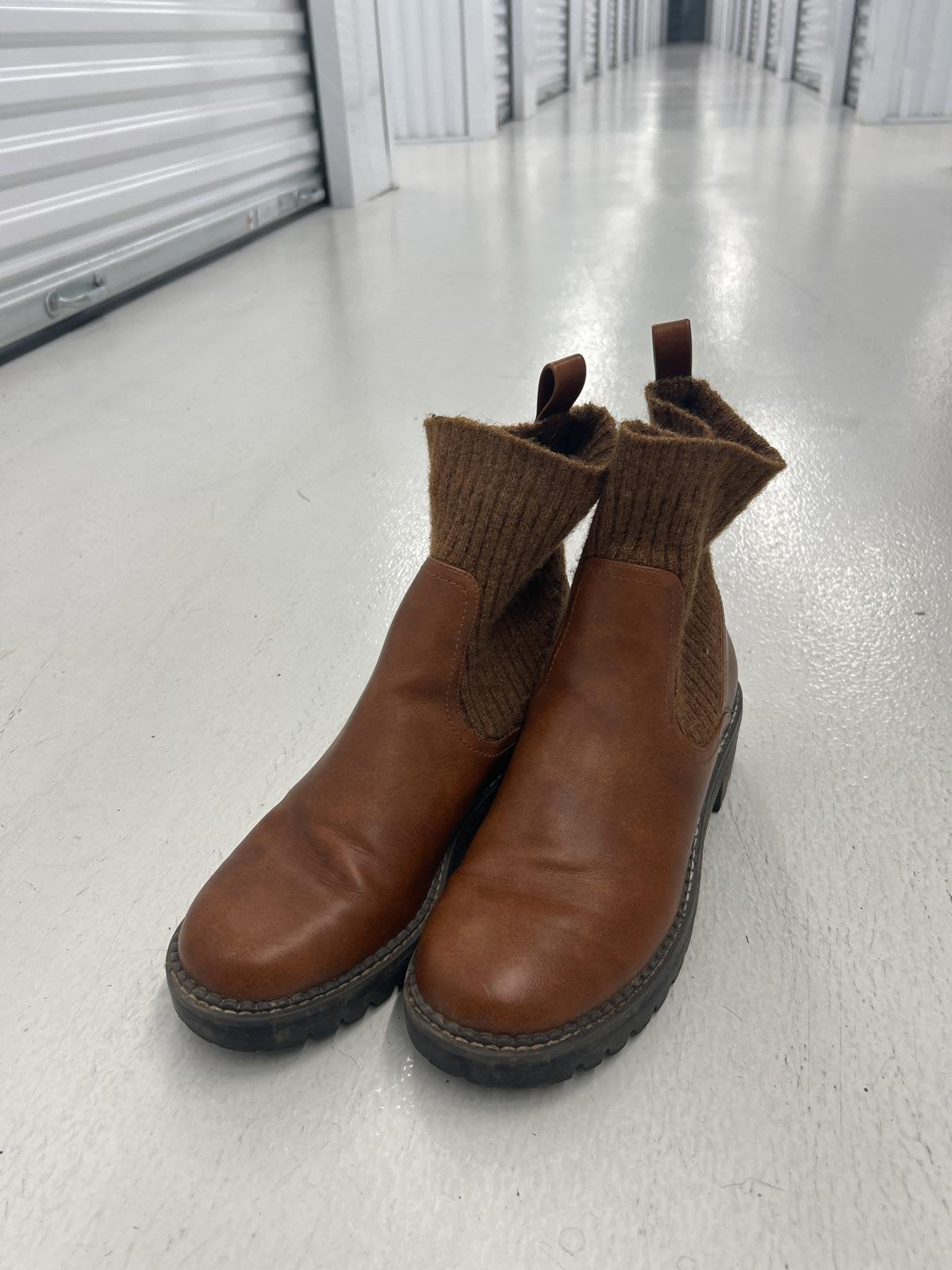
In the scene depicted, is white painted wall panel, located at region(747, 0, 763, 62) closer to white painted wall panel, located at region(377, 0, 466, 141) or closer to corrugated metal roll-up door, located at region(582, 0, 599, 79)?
corrugated metal roll-up door, located at region(582, 0, 599, 79)

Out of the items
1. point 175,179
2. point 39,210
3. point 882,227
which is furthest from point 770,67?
point 39,210

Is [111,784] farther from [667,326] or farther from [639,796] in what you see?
[667,326]

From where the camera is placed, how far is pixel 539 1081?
1.64 ft

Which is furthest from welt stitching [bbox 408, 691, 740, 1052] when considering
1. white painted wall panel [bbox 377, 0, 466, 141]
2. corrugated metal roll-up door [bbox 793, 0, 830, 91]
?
corrugated metal roll-up door [bbox 793, 0, 830, 91]

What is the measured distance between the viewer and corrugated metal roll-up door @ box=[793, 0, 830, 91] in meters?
6.64

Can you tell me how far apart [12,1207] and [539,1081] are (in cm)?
28

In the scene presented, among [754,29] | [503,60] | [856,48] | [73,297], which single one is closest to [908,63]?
[856,48]

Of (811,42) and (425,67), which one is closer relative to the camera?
(425,67)

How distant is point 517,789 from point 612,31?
1277 cm

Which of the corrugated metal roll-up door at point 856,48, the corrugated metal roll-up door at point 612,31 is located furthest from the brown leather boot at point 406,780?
the corrugated metal roll-up door at point 612,31

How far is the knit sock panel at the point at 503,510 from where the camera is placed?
0.59 m

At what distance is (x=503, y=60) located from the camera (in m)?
5.70

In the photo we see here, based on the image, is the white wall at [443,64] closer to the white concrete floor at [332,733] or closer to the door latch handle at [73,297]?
the door latch handle at [73,297]

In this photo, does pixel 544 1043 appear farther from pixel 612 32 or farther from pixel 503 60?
pixel 612 32
